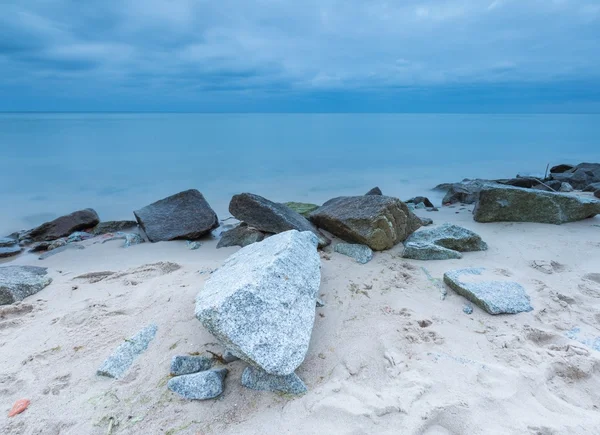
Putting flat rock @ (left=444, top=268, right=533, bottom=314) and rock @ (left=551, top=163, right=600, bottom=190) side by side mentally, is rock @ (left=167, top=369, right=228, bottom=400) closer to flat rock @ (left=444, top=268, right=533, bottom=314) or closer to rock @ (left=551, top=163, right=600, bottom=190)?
flat rock @ (left=444, top=268, right=533, bottom=314)

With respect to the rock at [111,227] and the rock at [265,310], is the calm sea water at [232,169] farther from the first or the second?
the rock at [265,310]

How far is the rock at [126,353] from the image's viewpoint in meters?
2.68

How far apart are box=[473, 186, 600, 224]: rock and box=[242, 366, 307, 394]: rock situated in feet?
16.2

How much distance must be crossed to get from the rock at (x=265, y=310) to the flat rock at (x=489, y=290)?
1488mm

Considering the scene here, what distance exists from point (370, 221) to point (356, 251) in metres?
0.42

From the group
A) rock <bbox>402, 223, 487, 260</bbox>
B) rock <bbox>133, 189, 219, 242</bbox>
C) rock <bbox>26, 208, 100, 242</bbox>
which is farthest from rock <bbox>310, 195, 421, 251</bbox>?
rock <bbox>26, 208, 100, 242</bbox>

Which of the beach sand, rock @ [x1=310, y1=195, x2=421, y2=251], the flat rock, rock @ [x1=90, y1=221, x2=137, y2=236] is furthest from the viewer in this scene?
rock @ [x1=90, y1=221, x2=137, y2=236]

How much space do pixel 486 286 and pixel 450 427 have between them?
1.77 meters

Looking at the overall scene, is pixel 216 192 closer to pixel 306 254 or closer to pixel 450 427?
pixel 306 254

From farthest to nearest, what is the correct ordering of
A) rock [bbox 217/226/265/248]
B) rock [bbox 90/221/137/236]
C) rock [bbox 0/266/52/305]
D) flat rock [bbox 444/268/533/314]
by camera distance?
rock [bbox 90/221/137/236]
rock [bbox 217/226/265/248]
rock [bbox 0/266/52/305]
flat rock [bbox 444/268/533/314]

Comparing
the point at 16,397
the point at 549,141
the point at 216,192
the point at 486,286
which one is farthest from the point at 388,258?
the point at 549,141

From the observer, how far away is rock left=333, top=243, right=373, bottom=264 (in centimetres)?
457

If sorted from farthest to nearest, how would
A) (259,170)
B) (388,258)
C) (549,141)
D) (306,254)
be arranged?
1. (549,141)
2. (259,170)
3. (388,258)
4. (306,254)

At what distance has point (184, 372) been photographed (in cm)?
265
